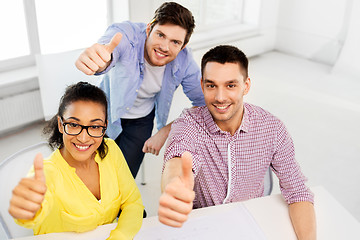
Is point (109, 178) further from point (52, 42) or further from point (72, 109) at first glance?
point (52, 42)

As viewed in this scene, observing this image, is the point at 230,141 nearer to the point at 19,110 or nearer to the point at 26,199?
the point at 26,199

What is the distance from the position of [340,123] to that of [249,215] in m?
2.51

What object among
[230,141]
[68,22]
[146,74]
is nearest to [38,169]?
[230,141]

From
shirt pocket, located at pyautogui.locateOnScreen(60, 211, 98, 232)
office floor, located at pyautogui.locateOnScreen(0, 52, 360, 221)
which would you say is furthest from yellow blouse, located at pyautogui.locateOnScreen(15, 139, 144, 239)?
office floor, located at pyautogui.locateOnScreen(0, 52, 360, 221)

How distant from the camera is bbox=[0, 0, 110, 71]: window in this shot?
3.20m

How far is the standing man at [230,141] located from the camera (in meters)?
1.48

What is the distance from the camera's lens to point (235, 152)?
1515 millimetres

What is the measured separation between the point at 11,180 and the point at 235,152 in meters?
0.80

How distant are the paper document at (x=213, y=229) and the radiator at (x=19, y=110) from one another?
2167mm

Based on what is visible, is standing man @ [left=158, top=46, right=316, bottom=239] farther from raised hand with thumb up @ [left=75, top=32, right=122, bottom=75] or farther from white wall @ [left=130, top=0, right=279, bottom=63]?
white wall @ [left=130, top=0, right=279, bottom=63]

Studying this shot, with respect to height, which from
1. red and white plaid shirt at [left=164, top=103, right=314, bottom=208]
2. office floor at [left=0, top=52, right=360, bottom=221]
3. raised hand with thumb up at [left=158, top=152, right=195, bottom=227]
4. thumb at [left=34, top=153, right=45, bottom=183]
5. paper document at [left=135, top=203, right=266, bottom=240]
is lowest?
office floor at [left=0, top=52, right=360, bottom=221]

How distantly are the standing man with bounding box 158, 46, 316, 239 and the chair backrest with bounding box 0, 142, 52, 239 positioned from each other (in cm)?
52

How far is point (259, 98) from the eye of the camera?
3.96m

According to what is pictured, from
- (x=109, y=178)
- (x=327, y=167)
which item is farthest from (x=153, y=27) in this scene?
(x=327, y=167)
